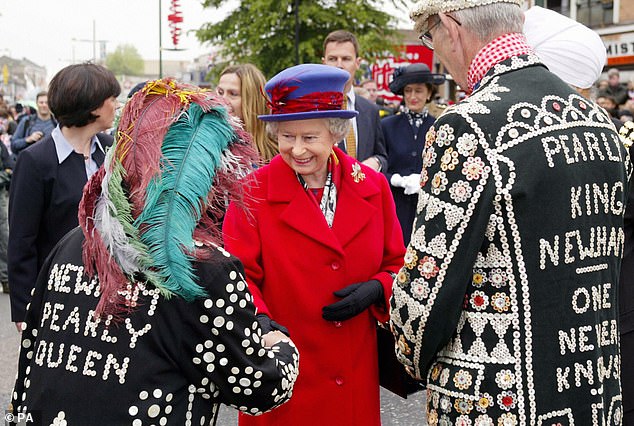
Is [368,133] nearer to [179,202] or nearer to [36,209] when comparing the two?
[36,209]

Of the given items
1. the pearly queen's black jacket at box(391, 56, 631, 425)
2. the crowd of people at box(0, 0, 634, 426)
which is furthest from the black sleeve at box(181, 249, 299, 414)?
the pearly queen's black jacket at box(391, 56, 631, 425)

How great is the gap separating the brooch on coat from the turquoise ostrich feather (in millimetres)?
1093

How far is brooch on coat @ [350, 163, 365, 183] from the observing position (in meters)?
2.90

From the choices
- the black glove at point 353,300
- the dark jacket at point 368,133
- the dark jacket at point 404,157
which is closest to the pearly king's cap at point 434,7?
the black glove at point 353,300

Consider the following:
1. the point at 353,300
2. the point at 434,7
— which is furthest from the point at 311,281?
the point at 434,7

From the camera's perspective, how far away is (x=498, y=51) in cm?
202

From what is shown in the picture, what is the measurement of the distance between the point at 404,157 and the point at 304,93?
394 cm

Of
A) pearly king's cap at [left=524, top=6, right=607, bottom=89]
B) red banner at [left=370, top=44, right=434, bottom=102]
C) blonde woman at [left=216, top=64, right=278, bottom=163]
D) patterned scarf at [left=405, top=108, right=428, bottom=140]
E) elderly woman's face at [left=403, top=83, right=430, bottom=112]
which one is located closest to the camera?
pearly king's cap at [left=524, top=6, right=607, bottom=89]

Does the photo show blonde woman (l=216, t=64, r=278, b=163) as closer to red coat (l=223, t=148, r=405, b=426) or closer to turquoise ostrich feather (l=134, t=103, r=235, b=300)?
red coat (l=223, t=148, r=405, b=426)

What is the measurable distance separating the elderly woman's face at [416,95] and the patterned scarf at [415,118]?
0.03m

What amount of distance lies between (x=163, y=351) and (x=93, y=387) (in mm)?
193

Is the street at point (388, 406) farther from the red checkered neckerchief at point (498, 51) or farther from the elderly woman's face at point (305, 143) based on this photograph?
the red checkered neckerchief at point (498, 51)

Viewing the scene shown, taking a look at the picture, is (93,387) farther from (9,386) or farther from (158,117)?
(9,386)

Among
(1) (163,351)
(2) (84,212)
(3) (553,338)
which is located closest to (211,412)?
(1) (163,351)
